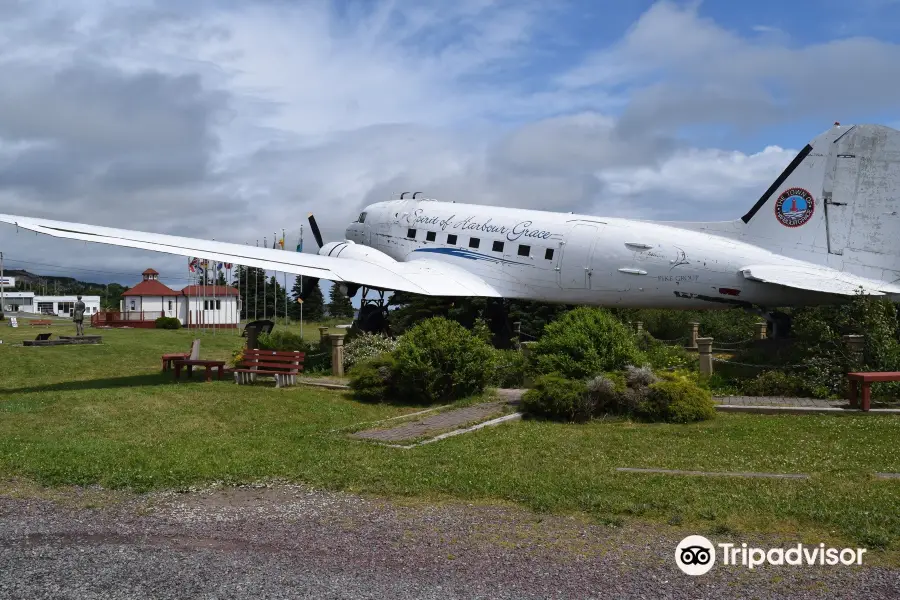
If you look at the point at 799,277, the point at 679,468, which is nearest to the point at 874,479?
the point at 679,468

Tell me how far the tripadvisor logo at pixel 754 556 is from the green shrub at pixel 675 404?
23.5ft

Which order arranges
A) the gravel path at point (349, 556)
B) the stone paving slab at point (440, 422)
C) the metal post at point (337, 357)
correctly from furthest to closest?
the metal post at point (337, 357)
the stone paving slab at point (440, 422)
the gravel path at point (349, 556)

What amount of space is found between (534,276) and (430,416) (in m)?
8.85

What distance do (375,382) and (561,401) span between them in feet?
16.0

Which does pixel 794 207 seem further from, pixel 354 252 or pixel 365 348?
pixel 354 252

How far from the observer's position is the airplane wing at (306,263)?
64.0ft

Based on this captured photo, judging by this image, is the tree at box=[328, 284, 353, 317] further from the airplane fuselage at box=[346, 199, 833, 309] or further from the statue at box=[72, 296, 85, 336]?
the airplane fuselage at box=[346, 199, 833, 309]

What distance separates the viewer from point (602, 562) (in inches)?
238

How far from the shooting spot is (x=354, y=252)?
83.2ft

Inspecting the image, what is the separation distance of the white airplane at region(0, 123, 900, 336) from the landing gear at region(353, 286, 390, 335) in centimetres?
98

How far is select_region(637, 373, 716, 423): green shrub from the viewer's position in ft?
44.1

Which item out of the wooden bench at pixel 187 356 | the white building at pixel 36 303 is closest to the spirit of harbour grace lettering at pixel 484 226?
the wooden bench at pixel 187 356

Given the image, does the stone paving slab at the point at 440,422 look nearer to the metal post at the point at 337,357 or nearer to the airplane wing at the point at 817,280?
the metal post at the point at 337,357

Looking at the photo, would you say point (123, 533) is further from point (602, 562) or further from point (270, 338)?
point (270, 338)
